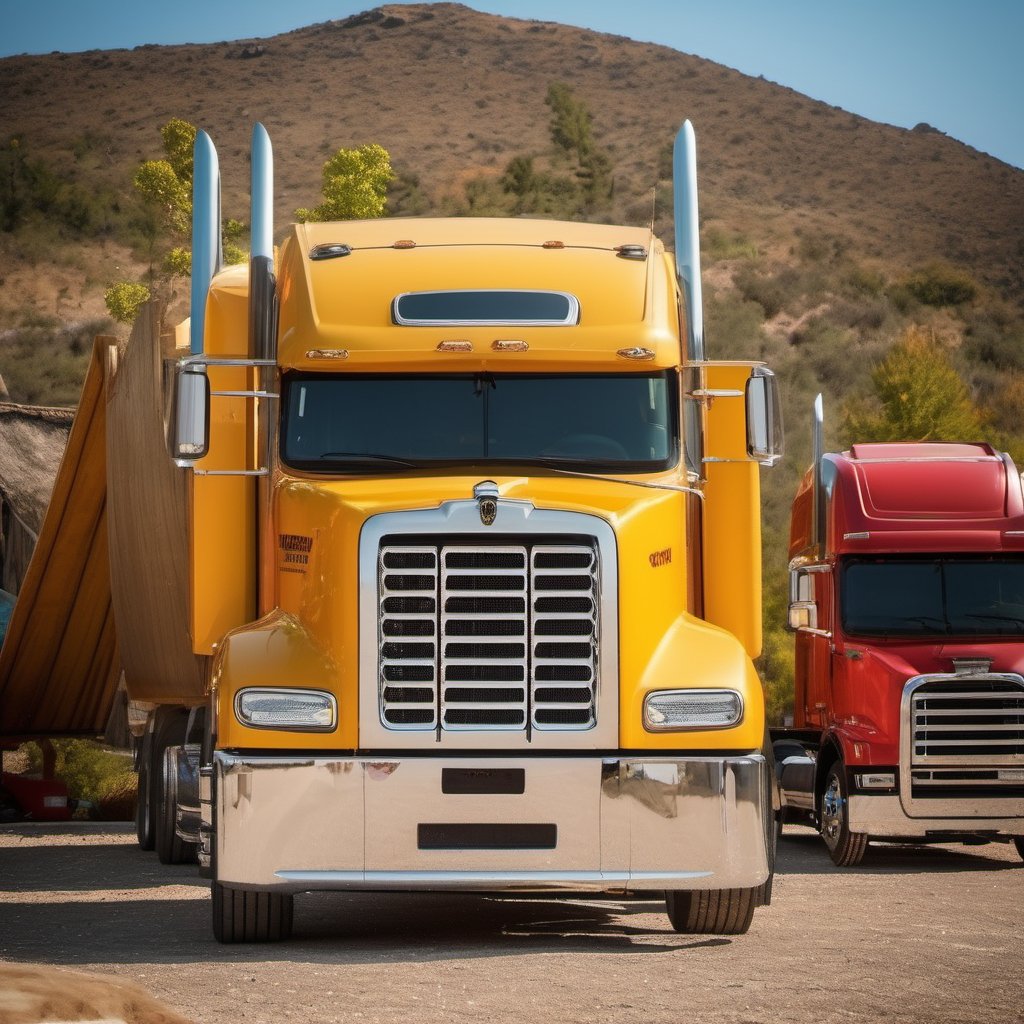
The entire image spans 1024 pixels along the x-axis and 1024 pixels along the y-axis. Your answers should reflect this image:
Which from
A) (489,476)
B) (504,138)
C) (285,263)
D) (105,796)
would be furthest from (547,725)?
(504,138)

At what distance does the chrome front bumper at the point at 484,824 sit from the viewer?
30.1 ft

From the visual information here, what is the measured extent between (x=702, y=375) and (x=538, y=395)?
1029 millimetres

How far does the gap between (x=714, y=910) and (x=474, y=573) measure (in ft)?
7.56

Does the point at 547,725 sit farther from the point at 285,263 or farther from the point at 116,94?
the point at 116,94

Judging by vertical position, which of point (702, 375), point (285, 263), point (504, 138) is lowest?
point (702, 375)

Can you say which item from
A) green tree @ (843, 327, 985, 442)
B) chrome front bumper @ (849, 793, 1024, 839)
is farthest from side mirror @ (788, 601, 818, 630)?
green tree @ (843, 327, 985, 442)

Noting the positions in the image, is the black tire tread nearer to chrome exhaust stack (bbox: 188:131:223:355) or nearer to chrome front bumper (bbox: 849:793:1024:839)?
chrome front bumper (bbox: 849:793:1024:839)

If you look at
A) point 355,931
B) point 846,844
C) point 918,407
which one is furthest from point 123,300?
point 355,931

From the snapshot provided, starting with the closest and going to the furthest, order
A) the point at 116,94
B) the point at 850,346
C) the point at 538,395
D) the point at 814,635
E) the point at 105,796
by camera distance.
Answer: the point at 538,395, the point at 814,635, the point at 105,796, the point at 850,346, the point at 116,94

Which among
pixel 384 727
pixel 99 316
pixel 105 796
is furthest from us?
pixel 99 316

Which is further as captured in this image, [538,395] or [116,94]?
[116,94]

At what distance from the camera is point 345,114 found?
115m

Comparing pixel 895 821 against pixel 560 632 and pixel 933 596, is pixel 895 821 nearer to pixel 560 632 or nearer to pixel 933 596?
pixel 933 596

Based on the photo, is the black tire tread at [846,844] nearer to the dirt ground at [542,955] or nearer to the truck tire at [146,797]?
the dirt ground at [542,955]
